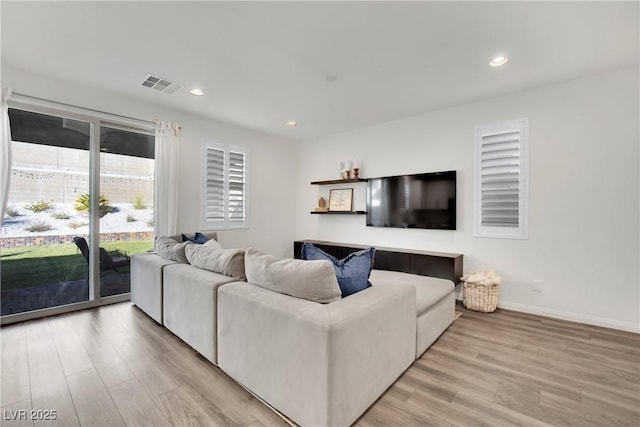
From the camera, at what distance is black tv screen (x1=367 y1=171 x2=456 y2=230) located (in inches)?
155

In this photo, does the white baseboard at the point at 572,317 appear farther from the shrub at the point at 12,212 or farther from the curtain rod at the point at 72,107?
the shrub at the point at 12,212

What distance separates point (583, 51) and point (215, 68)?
11.4 feet

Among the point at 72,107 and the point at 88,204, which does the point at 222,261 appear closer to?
the point at 88,204

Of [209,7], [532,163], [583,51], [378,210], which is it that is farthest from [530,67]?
[209,7]

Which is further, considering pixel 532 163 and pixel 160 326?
pixel 532 163

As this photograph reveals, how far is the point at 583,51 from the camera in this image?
257 centimetres

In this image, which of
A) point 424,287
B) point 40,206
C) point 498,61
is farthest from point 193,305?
point 498,61

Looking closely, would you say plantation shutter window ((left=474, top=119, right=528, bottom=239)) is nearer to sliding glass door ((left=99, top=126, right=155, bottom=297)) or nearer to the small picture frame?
the small picture frame

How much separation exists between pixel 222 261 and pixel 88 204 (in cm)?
243

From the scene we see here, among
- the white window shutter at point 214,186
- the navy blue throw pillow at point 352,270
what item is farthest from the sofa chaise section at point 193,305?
the white window shutter at point 214,186

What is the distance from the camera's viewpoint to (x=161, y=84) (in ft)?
10.8

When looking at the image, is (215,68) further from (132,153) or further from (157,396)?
(157,396)

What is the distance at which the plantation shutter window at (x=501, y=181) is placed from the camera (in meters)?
3.44

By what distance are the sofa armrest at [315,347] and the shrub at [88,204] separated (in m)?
2.63
